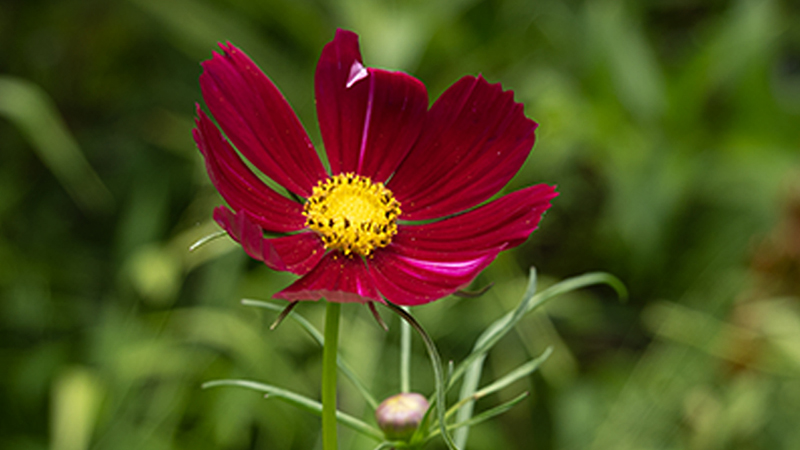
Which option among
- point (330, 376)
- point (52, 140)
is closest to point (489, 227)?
point (330, 376)

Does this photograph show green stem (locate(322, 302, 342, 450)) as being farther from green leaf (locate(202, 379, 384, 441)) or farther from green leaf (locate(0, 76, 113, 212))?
green leaf (locate(0, 76, 113, 212))

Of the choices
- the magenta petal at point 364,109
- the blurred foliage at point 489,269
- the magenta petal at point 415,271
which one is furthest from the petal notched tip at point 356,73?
the blurred foliage at point 489,269

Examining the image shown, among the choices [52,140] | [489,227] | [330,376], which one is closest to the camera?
[330,376]

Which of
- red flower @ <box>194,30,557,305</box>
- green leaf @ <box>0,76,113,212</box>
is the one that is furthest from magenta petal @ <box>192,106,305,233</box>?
green leaf @ <box>0,76,113,212</box>

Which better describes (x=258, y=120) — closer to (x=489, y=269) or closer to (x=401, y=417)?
(x=401, y=417)

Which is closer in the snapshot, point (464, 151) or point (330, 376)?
point (330, 376)

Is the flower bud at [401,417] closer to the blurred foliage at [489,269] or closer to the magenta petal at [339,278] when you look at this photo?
the magenta petal at [339,278]

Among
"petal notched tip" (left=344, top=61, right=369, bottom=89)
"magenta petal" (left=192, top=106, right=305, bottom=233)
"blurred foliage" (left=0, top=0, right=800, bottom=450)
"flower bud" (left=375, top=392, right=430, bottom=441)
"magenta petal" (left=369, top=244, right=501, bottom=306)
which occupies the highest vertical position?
"petal notched tip" (left=344, top=61, right=369, bottom=89)
